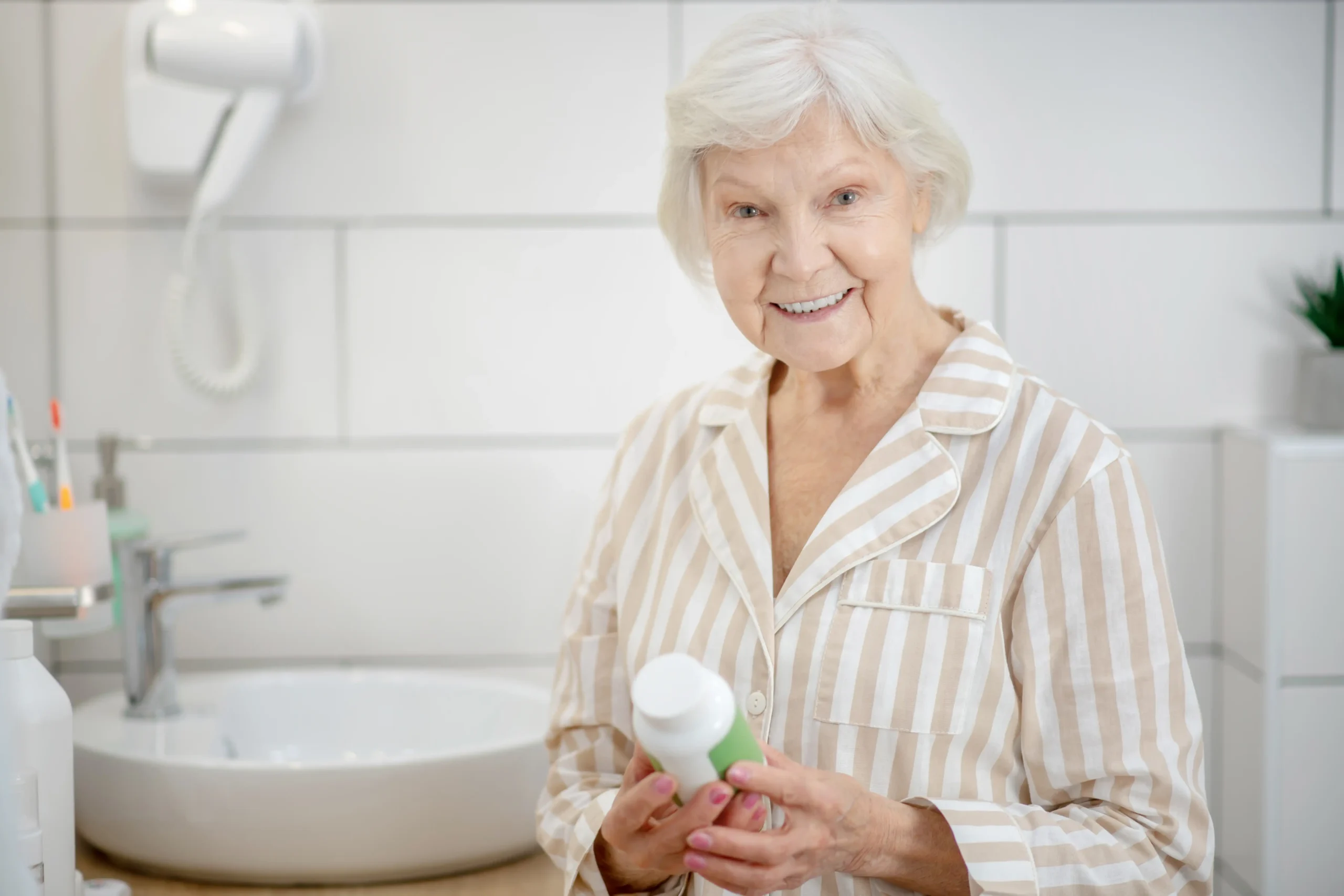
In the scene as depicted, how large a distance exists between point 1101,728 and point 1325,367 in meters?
0.81

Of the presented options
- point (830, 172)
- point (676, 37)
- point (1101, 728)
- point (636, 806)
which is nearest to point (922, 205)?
point (830, 172)

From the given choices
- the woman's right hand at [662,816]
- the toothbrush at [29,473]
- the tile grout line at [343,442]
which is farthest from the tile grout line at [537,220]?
the woman's right hand at [662,816]

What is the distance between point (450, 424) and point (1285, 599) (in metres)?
1.04

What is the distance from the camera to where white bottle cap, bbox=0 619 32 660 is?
0.82 meters

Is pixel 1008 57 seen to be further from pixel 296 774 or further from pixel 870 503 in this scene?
pixel 296 774

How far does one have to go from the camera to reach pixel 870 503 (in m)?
0.93

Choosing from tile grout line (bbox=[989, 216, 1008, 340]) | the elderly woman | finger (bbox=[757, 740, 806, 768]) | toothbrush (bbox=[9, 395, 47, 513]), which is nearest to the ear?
the elderly woman

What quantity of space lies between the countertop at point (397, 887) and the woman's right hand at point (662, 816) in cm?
33

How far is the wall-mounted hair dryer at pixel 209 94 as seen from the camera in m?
1.38

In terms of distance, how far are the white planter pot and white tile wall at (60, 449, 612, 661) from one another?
87 cm

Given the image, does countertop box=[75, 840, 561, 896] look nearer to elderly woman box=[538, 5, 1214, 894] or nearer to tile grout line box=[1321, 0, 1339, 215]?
elderly woman box=[538, 5, 1214, 894]

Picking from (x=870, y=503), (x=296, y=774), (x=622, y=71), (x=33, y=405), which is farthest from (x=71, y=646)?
(x=870, y=503)

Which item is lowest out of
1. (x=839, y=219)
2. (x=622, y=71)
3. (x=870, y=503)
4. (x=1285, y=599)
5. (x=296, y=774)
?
(x=296, y=774)

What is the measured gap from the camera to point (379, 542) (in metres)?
1.55
